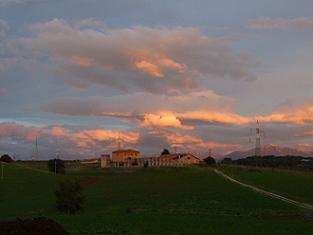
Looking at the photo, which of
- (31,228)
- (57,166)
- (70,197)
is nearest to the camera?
(31,228)

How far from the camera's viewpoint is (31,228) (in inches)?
674

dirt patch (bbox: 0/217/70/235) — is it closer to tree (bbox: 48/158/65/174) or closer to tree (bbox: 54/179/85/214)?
tree (bbox: 54/179/85/214)

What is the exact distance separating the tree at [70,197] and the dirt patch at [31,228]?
A: 33688 millimetres

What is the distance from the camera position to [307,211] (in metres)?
47.8

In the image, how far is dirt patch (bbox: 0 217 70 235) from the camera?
16.6m

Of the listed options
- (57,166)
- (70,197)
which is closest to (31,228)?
(70,197)

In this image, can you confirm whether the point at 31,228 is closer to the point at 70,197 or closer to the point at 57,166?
the point at 70,197

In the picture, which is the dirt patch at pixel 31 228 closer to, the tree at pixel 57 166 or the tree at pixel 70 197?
the tree at pixel 70 197

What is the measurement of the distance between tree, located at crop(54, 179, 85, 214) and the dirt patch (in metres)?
33.7

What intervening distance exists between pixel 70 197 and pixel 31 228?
35229mm

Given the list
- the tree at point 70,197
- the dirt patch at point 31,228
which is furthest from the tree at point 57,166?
the dirt patch at point 31,228

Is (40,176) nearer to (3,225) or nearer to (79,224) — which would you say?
(79,224)

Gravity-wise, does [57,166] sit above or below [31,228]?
below

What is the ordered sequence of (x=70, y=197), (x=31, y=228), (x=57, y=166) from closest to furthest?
1. (x=31, y=228)
2. (x=70, y=197)
3. (x=57, y=166)
